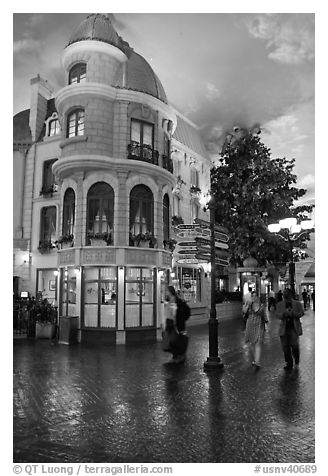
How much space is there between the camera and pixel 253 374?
9.67 m

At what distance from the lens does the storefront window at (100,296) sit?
15891mm

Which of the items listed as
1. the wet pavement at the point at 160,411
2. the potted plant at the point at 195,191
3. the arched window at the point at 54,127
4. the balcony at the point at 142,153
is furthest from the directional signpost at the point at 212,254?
the potted plant at the point at 195,191

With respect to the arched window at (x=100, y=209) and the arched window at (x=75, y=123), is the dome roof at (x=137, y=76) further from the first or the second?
the arched window at (x=100, y=209)

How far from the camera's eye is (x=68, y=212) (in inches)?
675

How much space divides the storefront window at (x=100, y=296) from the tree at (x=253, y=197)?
38.9 ft

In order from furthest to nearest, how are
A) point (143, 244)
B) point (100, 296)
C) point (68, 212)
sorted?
1. point (68, 212)
2. point (143, 244)
3. point (100, 296)

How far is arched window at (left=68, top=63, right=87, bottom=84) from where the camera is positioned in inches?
650

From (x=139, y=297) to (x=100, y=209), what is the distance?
12.2 feet

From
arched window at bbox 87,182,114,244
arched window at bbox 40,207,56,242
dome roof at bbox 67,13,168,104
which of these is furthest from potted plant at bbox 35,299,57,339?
dome roof at bbox 67,13,168,104

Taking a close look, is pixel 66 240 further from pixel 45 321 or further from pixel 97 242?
pixel 45 321

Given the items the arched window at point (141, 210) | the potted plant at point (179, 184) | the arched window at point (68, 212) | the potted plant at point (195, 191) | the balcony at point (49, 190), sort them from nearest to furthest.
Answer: the arched window at point (141, 210), the arched window at point (68, 212), the balcony at point (49, 190), the potted plant at point (179, 184), the potted plant at point (195, 191)

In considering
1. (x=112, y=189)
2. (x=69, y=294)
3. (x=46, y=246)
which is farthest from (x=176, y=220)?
(x=69, y=294)

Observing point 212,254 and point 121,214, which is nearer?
point 212,254
